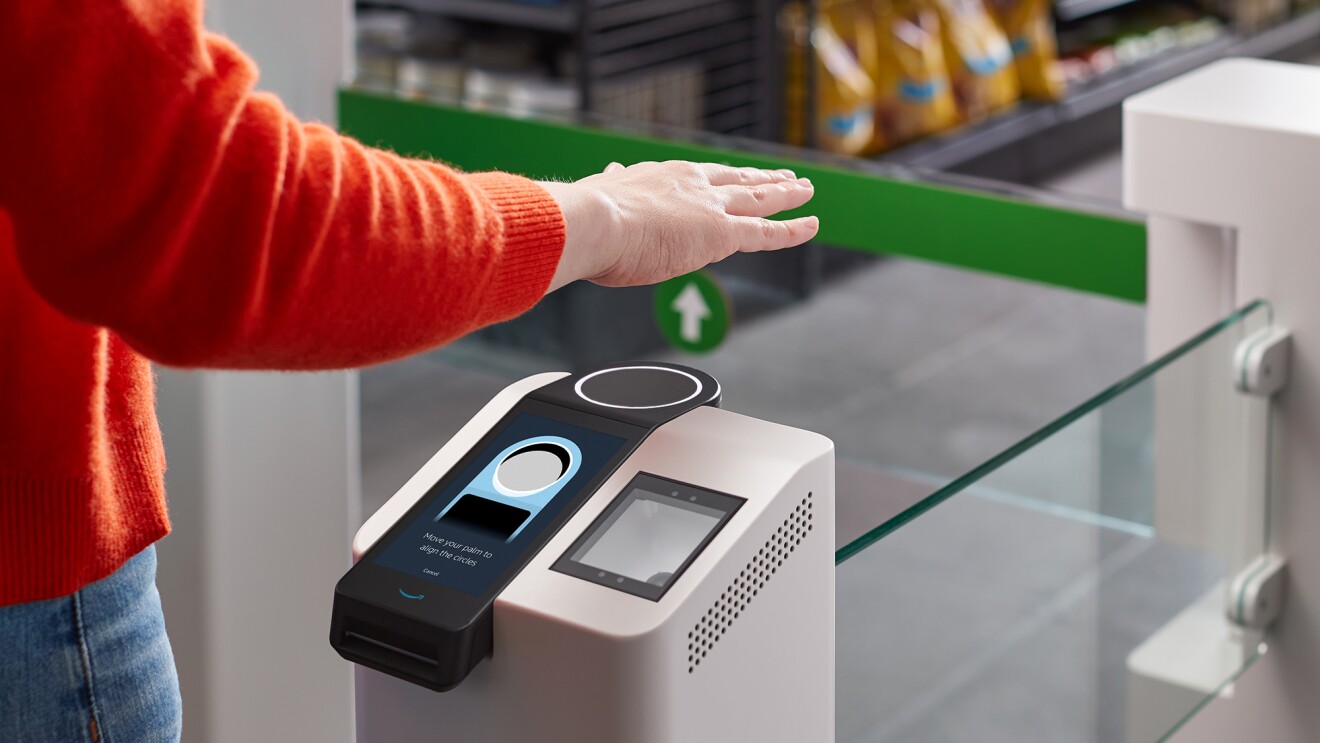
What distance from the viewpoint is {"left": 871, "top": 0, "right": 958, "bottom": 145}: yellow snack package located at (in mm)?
4723

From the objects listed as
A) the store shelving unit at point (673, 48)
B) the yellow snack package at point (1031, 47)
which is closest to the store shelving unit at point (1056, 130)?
the yellow snack package at point (1031, 47)

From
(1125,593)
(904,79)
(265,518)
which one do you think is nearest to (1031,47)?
(904,79)

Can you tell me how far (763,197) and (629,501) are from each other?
23cm

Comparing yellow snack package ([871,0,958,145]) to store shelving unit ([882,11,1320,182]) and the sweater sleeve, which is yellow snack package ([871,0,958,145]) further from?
the sweater sleeve

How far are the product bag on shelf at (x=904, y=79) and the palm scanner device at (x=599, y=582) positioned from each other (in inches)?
156

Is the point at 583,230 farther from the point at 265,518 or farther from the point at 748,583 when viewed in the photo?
the point at 265,518

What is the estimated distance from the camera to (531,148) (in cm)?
226

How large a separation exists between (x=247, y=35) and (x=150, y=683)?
43.5 inches

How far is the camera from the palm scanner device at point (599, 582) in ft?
2.58

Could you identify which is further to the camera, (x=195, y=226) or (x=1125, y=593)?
(x=1125, y=593)

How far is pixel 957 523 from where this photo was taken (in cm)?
119

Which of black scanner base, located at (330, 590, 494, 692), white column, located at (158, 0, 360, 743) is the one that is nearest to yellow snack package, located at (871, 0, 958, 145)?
white column, located at (158, 0, 360, 743)

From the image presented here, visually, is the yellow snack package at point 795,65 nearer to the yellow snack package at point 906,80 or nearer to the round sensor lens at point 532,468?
the yellow snack package at point 906,80

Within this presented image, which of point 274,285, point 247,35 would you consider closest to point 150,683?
point 274,285
